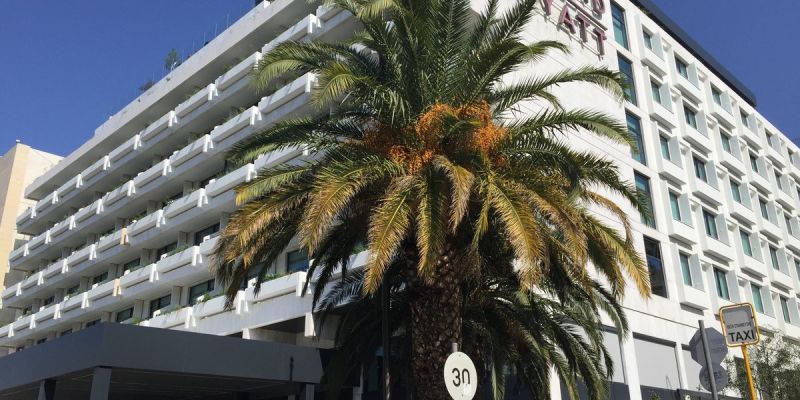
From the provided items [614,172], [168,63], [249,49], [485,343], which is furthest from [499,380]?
[168,63]

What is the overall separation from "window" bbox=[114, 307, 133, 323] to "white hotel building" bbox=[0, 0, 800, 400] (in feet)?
1.01

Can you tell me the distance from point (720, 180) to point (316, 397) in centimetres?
2582

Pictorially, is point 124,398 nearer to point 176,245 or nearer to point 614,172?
point 176,245

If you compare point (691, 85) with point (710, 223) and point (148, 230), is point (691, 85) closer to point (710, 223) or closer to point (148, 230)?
point (710, 223)

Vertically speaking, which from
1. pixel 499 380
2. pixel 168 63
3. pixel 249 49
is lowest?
pixel 499 380

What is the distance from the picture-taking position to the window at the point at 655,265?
98.1 ft

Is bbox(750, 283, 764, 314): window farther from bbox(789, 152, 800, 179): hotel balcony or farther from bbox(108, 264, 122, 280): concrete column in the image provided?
bbox(108, 264, 122, 280): concrete column

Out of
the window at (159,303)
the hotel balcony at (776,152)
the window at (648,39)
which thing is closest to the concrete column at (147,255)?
the window at (159,303)

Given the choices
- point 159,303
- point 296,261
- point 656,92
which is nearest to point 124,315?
point 159,303

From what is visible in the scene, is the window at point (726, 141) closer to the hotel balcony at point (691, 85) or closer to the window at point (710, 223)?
the hotel balcony at point (691, 85)

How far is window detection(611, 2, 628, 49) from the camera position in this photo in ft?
112

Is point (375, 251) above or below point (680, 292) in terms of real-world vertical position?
below

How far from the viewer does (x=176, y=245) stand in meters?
34.9

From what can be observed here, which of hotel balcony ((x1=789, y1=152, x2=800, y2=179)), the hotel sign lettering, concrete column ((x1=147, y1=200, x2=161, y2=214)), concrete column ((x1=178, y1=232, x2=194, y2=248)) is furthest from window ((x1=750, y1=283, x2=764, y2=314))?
concrete column ((x1=147, y1=200, x2=161, y2=214))
